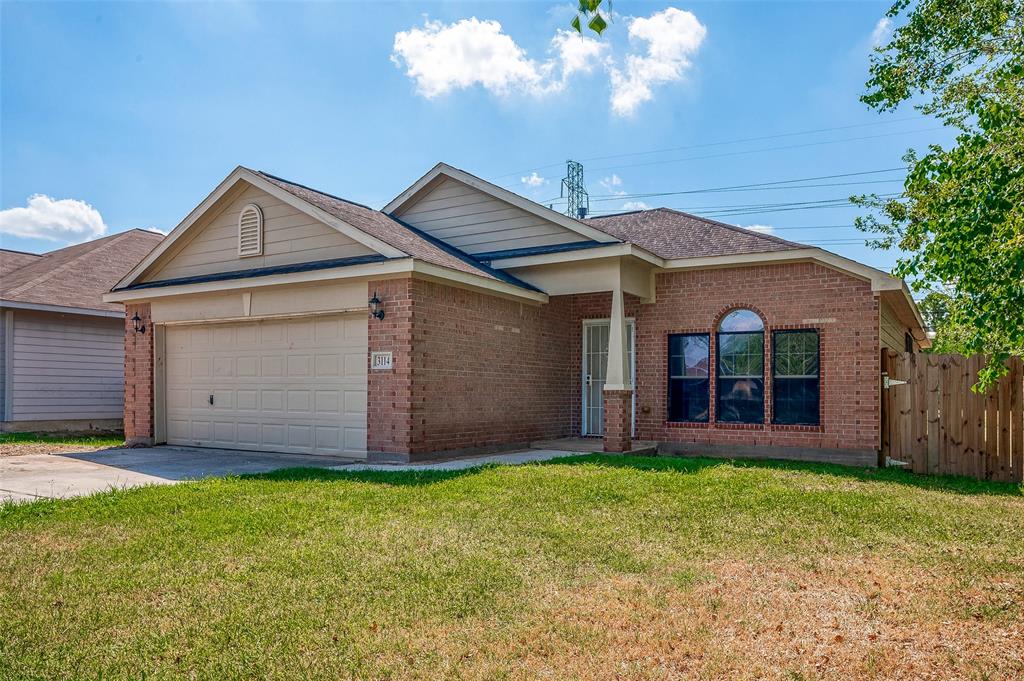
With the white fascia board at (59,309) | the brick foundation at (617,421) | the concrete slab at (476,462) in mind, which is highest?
the white fascia board at (59,309)

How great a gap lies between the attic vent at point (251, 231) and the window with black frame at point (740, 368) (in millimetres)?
8406

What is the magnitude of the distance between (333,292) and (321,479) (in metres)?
3.84

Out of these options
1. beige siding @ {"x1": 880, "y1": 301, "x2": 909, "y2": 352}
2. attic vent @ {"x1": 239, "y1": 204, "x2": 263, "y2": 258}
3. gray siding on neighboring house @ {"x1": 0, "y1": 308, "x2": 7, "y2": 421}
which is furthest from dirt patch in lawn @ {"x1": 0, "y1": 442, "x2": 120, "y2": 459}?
beige siding @ {"x1": 880, "y1": 301, "x2": 909, "y2": 352}

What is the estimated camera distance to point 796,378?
1291 centimetres

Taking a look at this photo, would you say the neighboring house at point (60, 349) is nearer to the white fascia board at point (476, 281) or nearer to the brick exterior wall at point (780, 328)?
the white fascia board at point (476, 281)

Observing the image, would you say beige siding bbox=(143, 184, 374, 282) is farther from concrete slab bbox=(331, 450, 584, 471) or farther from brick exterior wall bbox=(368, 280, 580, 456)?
concrete slab bbox=(331, 450, 584, 471)

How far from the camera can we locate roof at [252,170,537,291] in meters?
12.2

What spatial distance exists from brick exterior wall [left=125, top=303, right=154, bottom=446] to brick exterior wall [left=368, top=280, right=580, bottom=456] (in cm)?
573

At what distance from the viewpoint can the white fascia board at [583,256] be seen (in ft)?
41.2

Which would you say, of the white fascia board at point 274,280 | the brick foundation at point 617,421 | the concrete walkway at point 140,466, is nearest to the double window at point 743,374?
the brick foundation at point 617,421

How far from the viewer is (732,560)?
5.75m

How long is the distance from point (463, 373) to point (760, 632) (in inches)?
336

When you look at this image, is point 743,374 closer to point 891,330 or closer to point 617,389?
point 617,389

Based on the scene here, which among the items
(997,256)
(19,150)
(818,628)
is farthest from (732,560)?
(19,150)
